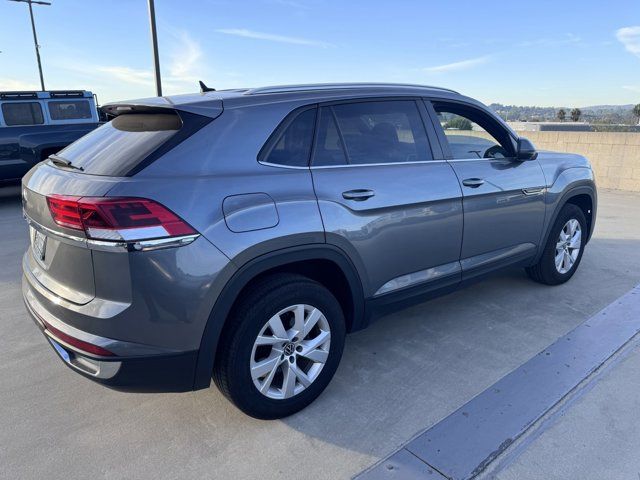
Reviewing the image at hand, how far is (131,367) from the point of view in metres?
2.07

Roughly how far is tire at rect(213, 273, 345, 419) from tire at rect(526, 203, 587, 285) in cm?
246

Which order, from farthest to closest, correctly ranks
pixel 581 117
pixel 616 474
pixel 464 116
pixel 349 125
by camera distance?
1. pixel 581 117
2. pixel 464 116
3. pixel 349 125
4. pixel 616 474

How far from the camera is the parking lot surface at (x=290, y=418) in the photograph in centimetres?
223

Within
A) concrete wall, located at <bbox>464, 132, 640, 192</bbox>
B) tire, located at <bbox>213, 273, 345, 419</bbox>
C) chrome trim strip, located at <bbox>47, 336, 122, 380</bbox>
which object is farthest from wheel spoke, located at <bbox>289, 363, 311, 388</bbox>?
concrete wall, located at <bbox>464, 132, 640, 192</bbox>

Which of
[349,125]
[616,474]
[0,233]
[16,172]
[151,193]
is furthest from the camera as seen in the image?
[16,172]

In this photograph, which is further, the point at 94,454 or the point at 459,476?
the point at 94,454

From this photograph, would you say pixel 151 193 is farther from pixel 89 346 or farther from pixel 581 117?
pixel 581 117

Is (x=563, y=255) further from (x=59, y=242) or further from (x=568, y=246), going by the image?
(x=59, y=242)

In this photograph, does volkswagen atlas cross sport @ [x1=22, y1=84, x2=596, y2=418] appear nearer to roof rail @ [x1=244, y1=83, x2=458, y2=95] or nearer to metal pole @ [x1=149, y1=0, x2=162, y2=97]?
roof rail @ [x1=244, y1=83, x2=458, y2=95]

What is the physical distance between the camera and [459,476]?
2.13 metres

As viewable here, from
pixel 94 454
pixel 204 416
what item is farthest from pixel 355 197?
pixel 94 454

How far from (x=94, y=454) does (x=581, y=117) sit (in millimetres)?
31575

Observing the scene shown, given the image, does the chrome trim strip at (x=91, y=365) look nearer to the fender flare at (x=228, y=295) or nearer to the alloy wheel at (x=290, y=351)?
the fender flare at (x=228, y=295)

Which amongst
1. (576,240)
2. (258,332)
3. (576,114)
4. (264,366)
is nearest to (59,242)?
(258,332)
